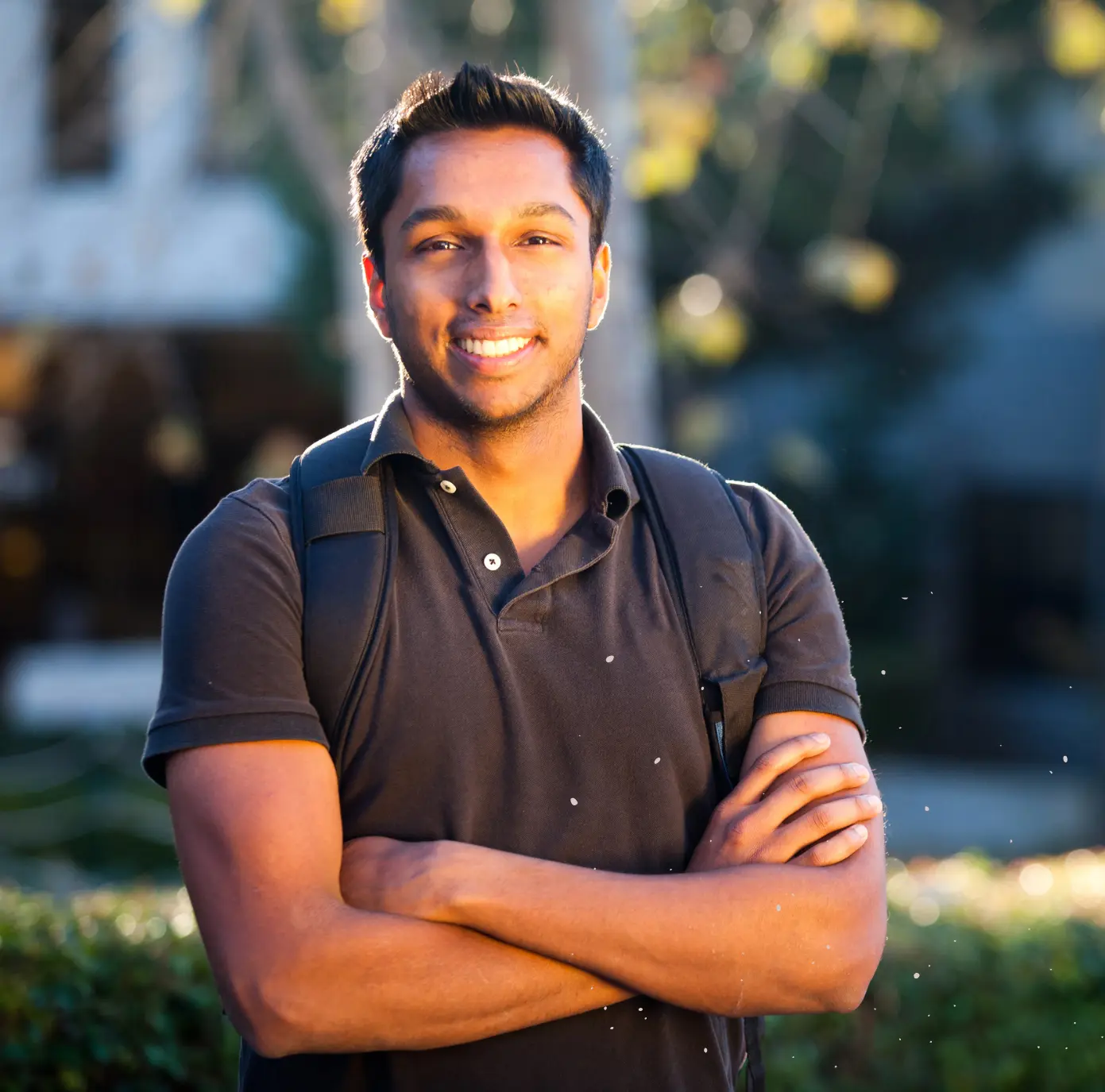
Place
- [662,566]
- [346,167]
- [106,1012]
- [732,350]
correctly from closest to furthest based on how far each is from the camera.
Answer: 1. [662,566]
2. [106,1012]
3. [346,167]
4. [732,350]

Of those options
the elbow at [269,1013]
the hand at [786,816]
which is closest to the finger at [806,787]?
the hand at [786,816]

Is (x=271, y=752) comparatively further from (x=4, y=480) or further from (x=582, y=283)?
(x=4, y=480)

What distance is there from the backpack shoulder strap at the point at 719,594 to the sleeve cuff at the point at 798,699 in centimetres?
2

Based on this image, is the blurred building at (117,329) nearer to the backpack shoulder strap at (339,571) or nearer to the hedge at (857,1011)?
the hedge at (857,1011)

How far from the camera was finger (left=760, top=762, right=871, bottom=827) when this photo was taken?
245 centimetres

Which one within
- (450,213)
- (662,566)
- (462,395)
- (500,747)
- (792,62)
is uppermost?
(792,62)

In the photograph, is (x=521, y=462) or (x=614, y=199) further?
(x=614, y=199)

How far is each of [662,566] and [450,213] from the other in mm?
692

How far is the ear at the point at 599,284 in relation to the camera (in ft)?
8.92

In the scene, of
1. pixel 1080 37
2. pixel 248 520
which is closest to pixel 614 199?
pixel 1080 37

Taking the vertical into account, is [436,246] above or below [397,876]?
above

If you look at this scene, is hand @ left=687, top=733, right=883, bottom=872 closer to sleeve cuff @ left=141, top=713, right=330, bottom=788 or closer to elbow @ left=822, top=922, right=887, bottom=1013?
elbow @ left=822, top=922, right=887, bottom=1013

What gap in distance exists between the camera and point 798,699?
253 cm

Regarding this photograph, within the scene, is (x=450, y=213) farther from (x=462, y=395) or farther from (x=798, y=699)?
(x=798, y=699)
